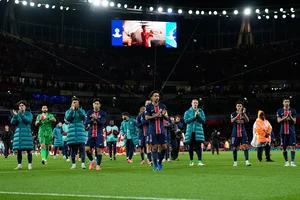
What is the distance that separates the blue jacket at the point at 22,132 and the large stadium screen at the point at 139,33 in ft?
127

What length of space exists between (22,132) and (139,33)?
1551 inches

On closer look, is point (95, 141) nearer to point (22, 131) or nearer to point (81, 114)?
point (81, 114)

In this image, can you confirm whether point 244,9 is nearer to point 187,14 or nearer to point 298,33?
point 187,14

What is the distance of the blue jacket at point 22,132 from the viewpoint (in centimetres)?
1716

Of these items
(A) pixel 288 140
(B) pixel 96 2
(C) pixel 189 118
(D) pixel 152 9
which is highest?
(D) pixel 152 9

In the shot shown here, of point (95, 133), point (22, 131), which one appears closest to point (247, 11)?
point (95, 133)

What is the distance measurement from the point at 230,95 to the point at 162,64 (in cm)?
964

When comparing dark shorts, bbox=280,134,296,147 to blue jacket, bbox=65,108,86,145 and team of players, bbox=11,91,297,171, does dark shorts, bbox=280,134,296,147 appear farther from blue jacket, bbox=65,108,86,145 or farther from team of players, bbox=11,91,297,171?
blue jacket, bbox=65,108,86,145

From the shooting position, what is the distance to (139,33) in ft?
183

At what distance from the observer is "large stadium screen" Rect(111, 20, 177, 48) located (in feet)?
182

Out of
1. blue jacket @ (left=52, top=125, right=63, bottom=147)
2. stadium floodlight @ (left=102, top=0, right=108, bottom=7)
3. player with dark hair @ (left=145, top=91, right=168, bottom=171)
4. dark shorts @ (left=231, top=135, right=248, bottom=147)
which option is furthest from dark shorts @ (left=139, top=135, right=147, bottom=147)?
stadium floodlight @ (left=102, top=0, right=108, bottom=7)

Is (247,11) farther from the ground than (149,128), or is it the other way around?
(247,11)

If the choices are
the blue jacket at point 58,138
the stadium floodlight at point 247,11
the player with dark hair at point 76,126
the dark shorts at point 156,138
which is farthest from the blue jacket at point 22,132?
the stadium floodlight at point 247,11

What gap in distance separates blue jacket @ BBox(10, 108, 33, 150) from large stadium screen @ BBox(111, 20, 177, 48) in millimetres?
38743
